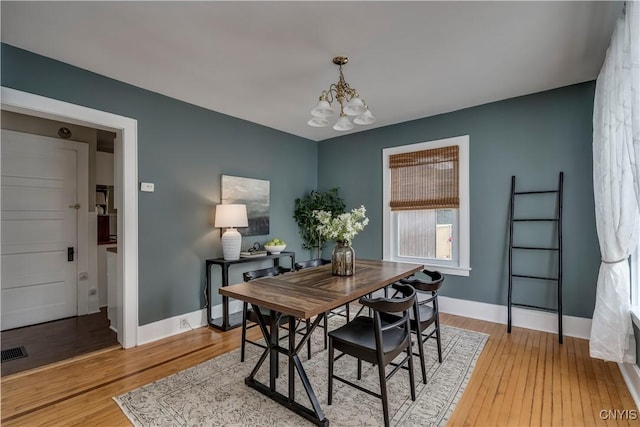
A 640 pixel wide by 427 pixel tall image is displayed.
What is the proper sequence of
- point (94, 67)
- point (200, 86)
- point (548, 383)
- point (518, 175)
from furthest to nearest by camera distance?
1. point (518, 175)
2. point (200, 86)
3. point (94, 67)
4. point (548, 383)

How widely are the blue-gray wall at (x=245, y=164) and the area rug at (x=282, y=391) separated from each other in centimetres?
115

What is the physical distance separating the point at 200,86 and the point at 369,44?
5.78 ft

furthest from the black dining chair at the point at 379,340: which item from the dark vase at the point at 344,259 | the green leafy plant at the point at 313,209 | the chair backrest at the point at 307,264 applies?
the green leafy plant at the point at 313,209

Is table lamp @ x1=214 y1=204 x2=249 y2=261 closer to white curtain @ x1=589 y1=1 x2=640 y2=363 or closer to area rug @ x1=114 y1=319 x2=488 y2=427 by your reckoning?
area rug @ x1=114 y1=319 x2=488 y2=427

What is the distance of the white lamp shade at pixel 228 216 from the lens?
3.52 meters

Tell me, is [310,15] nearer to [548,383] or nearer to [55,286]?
[548,383]

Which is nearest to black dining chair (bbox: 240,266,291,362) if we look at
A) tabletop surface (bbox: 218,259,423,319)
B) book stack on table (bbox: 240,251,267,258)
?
tabletop surface (bbox: 218,259,423,319)

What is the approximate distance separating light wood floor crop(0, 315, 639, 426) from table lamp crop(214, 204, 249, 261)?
0.96m

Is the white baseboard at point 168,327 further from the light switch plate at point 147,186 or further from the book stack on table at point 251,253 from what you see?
the light switch plate at point 147,186

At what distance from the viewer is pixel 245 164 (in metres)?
4.16

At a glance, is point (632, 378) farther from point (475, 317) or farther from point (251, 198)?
point (251, 198)

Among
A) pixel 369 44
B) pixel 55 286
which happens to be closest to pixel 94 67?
pixel 369 44

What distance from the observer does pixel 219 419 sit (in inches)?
75.3

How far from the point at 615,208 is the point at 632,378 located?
1.23 m
